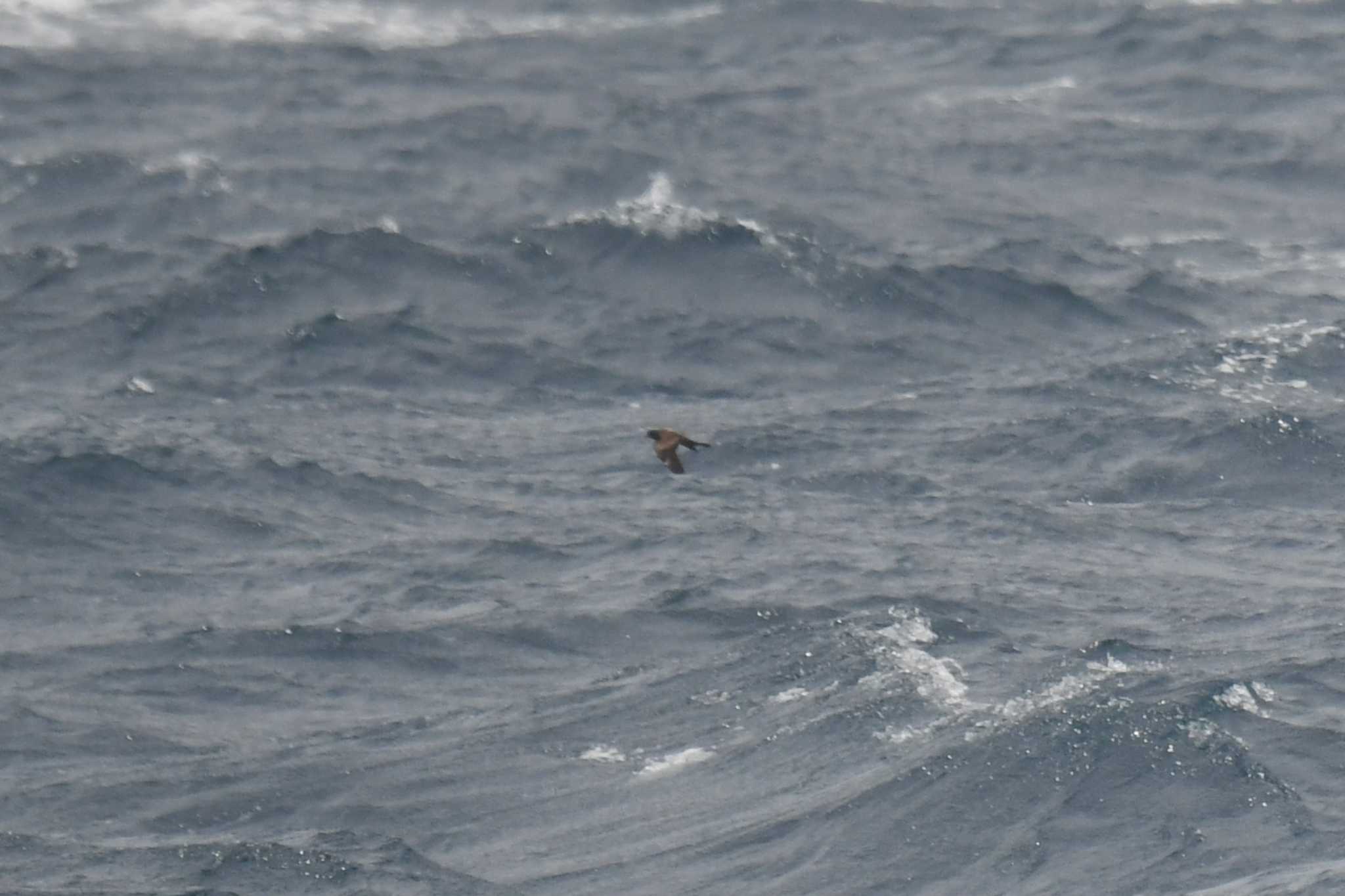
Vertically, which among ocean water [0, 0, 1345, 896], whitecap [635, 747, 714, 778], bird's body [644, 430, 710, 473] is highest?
bird's body [644, 430, 710, 473]

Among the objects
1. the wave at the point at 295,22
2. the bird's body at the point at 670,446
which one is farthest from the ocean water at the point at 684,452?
the bird's body at the point at 670,446

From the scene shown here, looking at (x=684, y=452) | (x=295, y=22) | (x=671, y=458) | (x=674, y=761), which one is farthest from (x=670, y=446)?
(x=295, y=22)

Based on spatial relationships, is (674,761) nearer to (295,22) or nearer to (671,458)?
(671,458)

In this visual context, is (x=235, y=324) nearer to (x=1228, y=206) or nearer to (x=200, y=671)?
(x=200, y=671)

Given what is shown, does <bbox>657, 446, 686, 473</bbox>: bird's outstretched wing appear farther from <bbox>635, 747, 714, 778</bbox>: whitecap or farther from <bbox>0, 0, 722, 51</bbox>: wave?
<bbox>0, 0, 722, 51</bbox>: wave

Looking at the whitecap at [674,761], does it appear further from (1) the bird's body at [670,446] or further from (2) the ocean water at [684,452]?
(1) the bird's body at [670,446]

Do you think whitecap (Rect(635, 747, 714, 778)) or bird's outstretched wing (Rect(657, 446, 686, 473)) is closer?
bird's outstretched wing (Rect(657, 446, 686, 473))

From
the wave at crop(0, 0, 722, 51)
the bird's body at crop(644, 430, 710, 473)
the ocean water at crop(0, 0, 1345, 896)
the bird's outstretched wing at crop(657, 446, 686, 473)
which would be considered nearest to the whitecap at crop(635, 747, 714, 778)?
the ocean water at crop(0, 0, 1345, 896)

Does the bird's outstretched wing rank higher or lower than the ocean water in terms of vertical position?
higher
